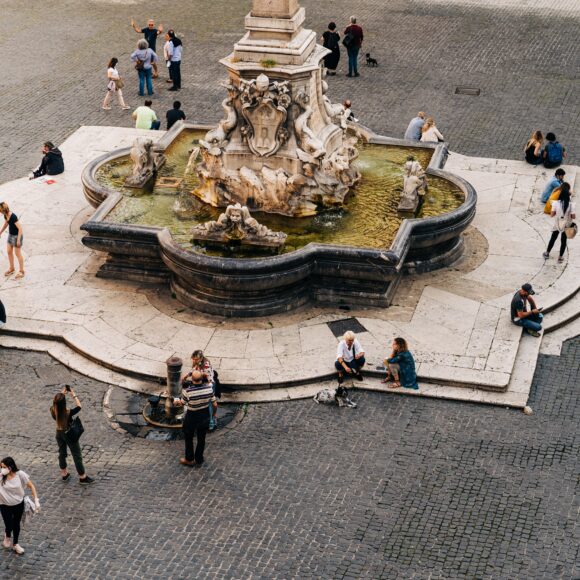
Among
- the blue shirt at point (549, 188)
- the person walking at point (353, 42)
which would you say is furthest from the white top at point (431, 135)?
the person walking at point (353, 42)

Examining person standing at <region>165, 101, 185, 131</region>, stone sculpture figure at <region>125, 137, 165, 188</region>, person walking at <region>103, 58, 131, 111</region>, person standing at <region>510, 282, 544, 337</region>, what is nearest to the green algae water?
stone sculpture figure at <region>125, 137, 165, 188</region>

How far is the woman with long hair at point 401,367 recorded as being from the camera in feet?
57.5

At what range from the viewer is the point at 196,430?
631 inches

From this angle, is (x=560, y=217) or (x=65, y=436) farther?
(x=560, y=217)

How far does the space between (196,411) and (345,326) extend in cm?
434

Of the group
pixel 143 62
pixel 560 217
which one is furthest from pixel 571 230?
pixel 143 62

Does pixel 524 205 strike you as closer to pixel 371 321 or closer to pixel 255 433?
pixel 371 321

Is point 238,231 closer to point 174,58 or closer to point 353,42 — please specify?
point 174,58

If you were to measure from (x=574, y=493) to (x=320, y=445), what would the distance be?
345 cm

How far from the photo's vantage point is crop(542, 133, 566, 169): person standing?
82.1ft

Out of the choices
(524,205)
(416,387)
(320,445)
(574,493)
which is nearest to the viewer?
(574,493)

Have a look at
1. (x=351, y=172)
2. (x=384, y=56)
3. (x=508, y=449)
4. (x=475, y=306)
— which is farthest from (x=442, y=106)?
(x=508, y=449)

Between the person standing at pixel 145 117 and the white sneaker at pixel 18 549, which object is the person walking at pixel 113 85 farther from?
the white sneaker at pixel 18 549

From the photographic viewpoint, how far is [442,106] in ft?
95.2
